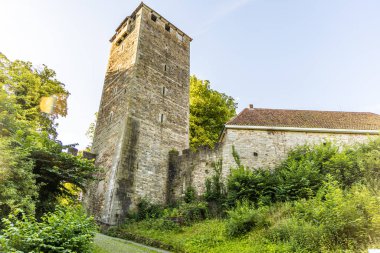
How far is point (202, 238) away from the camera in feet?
32.8

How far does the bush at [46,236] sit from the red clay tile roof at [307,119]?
11.3 metres

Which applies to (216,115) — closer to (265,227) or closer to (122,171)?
(122,171)

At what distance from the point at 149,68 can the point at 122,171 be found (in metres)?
7.42

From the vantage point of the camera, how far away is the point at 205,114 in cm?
2488

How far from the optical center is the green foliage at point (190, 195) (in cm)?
1530

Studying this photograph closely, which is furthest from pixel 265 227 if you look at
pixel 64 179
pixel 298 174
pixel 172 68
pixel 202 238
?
pixel 172 68

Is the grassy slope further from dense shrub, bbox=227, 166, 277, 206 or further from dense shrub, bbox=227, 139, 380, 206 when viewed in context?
dense shrub, bbox=227, 139, 380, 206

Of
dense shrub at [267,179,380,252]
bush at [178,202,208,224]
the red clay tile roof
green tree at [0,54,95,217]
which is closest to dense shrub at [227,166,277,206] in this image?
bush at [178,202,208,224]

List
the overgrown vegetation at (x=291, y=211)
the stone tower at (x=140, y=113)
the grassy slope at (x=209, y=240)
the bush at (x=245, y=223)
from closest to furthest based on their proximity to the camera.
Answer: the overgrown vegetation at (x=291, y=211)
the grassy slope at (x=209, y=240)
the bush at (x=245, y=223)
the stone tower at (x=140, y=113)

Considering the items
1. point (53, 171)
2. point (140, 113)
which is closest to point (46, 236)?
point (53, 171)

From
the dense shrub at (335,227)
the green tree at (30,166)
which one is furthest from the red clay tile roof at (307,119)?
the green tree at (30,166)

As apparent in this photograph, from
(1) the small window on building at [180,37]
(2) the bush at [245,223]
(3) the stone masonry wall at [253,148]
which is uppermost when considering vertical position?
(1) the small window on building at [180,37]

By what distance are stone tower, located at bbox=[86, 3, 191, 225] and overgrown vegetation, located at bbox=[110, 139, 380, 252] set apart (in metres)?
2.34

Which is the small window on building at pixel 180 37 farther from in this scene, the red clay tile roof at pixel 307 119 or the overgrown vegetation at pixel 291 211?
the overgrown vegetation at pixel 291 211
